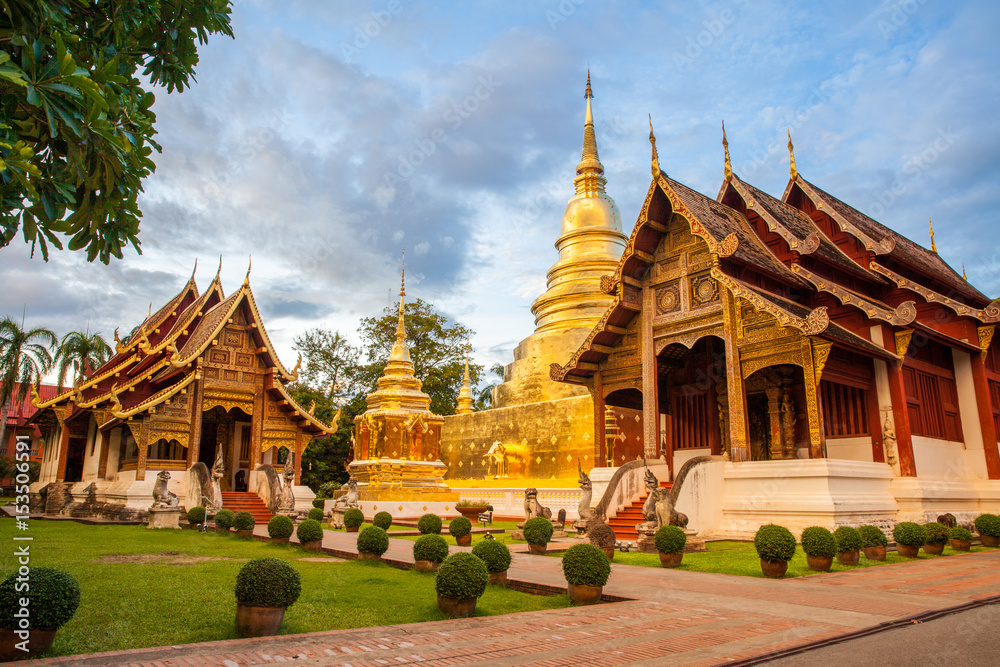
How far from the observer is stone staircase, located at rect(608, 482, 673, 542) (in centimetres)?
1379

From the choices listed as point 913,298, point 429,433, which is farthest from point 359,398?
point 913,298

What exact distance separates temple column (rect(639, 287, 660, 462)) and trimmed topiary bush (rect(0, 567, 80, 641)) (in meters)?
12.7

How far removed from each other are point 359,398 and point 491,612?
32152mm

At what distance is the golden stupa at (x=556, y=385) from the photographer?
81.4 ft

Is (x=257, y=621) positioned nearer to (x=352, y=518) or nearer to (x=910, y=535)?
(x=910, y=535)

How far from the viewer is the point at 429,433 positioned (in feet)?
82.1

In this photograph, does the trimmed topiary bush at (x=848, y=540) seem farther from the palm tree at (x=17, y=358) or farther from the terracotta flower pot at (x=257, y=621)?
the palm tree at (x=17, y=358)

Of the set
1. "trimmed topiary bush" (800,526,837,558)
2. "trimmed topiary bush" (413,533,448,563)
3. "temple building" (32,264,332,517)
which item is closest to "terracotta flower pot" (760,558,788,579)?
"trimmed topiary bush" (800,526,837,558)

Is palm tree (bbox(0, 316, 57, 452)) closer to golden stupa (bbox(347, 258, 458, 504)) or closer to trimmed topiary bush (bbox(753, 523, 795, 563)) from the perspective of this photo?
golden stupa (bbox(347, 258, 458, 504))

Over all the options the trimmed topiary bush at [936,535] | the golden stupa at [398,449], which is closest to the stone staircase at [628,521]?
the trimmed topiary bush at [936,535]

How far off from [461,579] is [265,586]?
164 cm

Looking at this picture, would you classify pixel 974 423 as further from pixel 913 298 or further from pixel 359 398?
pixel 359 398

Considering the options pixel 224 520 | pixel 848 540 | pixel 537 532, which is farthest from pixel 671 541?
pixel 224 520

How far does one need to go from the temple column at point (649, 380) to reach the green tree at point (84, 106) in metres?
12.2
